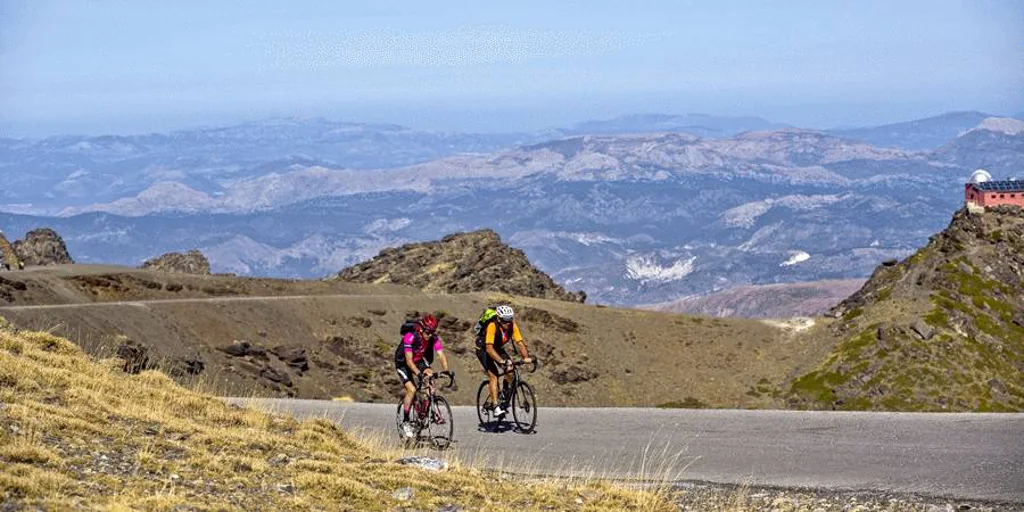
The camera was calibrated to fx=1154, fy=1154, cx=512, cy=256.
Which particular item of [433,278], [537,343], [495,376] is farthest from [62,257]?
[495,376]

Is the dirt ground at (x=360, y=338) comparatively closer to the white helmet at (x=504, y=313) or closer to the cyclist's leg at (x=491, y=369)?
the cyclist's leg at (x=491, y=369)

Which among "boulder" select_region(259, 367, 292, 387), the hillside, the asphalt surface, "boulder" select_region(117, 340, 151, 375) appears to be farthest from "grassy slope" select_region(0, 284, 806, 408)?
the asphalt surface

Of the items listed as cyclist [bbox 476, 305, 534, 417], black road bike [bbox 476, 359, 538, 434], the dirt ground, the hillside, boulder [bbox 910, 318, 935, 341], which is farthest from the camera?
boulder [bbox 910, 318, 935, 341]

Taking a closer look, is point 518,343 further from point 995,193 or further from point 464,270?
point 995,193

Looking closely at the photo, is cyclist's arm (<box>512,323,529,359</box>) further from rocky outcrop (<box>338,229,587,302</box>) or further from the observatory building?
the observatory building

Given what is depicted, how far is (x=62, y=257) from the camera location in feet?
310

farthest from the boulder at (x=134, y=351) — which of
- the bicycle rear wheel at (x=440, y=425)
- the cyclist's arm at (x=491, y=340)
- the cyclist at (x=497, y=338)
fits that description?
the cyclist's arm at (x=491, y=340)

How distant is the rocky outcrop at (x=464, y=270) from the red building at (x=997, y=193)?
58.3 m

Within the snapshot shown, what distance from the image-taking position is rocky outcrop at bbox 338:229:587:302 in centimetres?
8619

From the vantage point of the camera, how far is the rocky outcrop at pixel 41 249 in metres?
90.1

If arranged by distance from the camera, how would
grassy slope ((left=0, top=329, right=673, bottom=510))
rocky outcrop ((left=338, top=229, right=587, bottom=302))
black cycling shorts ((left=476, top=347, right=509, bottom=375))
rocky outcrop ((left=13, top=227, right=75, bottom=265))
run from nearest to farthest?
grassy slope ((left=0, top=329, right=673, bottom=510)) < black cycling shorts ((left=476, top=347, right=509, bottom=375)) < rocky outcrop ((left=338, top=229, right=587, bottom=302)) < rocky outcrop ((left=13, top=227, right=75, bottom=265))

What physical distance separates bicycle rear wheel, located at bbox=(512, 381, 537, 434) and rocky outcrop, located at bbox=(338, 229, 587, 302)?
2354 inches

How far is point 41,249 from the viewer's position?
91.4 metres

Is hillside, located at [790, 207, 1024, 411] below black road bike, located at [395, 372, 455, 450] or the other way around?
below
